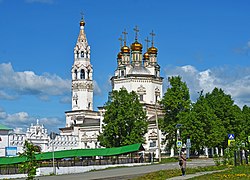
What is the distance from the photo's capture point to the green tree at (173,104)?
60438mm

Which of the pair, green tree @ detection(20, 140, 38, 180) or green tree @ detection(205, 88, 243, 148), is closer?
green tree @ detection(20, 140, 38, 180)

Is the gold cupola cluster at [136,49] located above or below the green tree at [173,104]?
above

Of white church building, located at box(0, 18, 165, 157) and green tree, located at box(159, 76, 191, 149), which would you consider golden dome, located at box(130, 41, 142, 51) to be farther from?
green tree, located at box(159, 76, 191, 149)

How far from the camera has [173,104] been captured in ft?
199

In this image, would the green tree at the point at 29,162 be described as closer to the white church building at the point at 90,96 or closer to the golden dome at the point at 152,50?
the white church building at the point at 90,96

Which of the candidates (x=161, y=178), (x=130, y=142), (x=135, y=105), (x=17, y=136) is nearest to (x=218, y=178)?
(x=161, y=178)

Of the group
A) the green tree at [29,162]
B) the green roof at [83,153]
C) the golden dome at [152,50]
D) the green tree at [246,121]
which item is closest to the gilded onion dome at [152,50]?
the golden dome at [152,50]

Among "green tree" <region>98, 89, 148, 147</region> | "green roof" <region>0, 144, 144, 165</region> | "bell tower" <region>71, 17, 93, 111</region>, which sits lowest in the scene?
"green roof" <region>0, 144, 144, 165</region>

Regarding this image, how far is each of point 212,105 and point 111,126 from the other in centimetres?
1367

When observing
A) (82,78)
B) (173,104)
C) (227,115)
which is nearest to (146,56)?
(82,78)

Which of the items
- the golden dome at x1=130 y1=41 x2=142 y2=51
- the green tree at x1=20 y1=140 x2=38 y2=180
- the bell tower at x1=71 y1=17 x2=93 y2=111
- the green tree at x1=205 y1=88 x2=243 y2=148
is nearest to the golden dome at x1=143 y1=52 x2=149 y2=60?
the golden dome at x1=130 y1=41 x2=142 y2=51

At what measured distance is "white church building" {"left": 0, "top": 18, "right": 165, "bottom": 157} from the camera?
3398 inches

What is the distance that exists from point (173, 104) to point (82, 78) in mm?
45659

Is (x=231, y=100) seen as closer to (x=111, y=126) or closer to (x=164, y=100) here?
(x=164, y=100)
